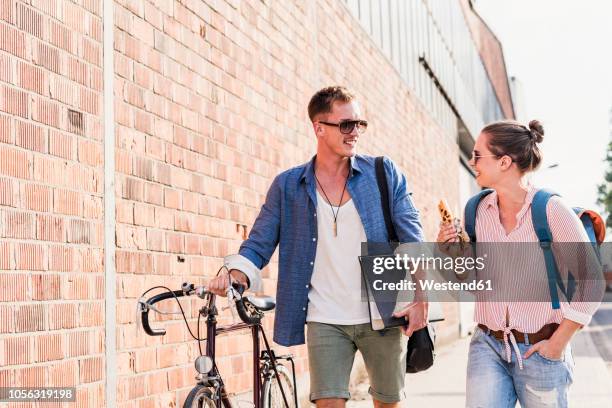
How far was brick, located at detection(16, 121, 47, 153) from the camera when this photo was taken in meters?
4.29

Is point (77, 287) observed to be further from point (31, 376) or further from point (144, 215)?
point (144, 215)

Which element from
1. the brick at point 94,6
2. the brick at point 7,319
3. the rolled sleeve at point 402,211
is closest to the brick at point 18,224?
the brick at point 7,319

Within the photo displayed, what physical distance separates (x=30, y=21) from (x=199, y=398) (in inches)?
73.4

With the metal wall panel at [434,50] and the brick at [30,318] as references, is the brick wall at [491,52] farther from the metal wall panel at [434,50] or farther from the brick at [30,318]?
the brick at [30,318]

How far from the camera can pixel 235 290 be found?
4125mm

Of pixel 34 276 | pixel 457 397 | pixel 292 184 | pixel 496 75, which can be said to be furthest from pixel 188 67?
pixel 496 75

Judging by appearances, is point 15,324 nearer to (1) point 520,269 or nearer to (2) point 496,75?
(1) point 520,269

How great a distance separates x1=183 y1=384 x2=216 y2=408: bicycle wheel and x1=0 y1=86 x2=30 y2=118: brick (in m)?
1.43

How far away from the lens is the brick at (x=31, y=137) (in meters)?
4.29

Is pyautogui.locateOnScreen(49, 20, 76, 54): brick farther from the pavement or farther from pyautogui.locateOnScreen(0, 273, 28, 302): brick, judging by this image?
the pavement

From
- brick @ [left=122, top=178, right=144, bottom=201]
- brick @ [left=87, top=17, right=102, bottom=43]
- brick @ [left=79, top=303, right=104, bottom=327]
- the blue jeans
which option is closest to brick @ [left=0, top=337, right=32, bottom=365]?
brick @ [left=79, top=303, right=104, bottom=327]

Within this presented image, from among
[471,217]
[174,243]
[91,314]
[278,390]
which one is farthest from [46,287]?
[471,217]

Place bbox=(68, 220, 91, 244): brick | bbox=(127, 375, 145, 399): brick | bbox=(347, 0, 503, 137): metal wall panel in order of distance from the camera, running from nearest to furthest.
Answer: bbox=(68, 220, 91, 244): brick
bbox=(127, 375, 145, 399): brick
bbox=(347, 0, 503, 137): metal wall panel

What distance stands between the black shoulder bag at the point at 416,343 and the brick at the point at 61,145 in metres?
1.50
